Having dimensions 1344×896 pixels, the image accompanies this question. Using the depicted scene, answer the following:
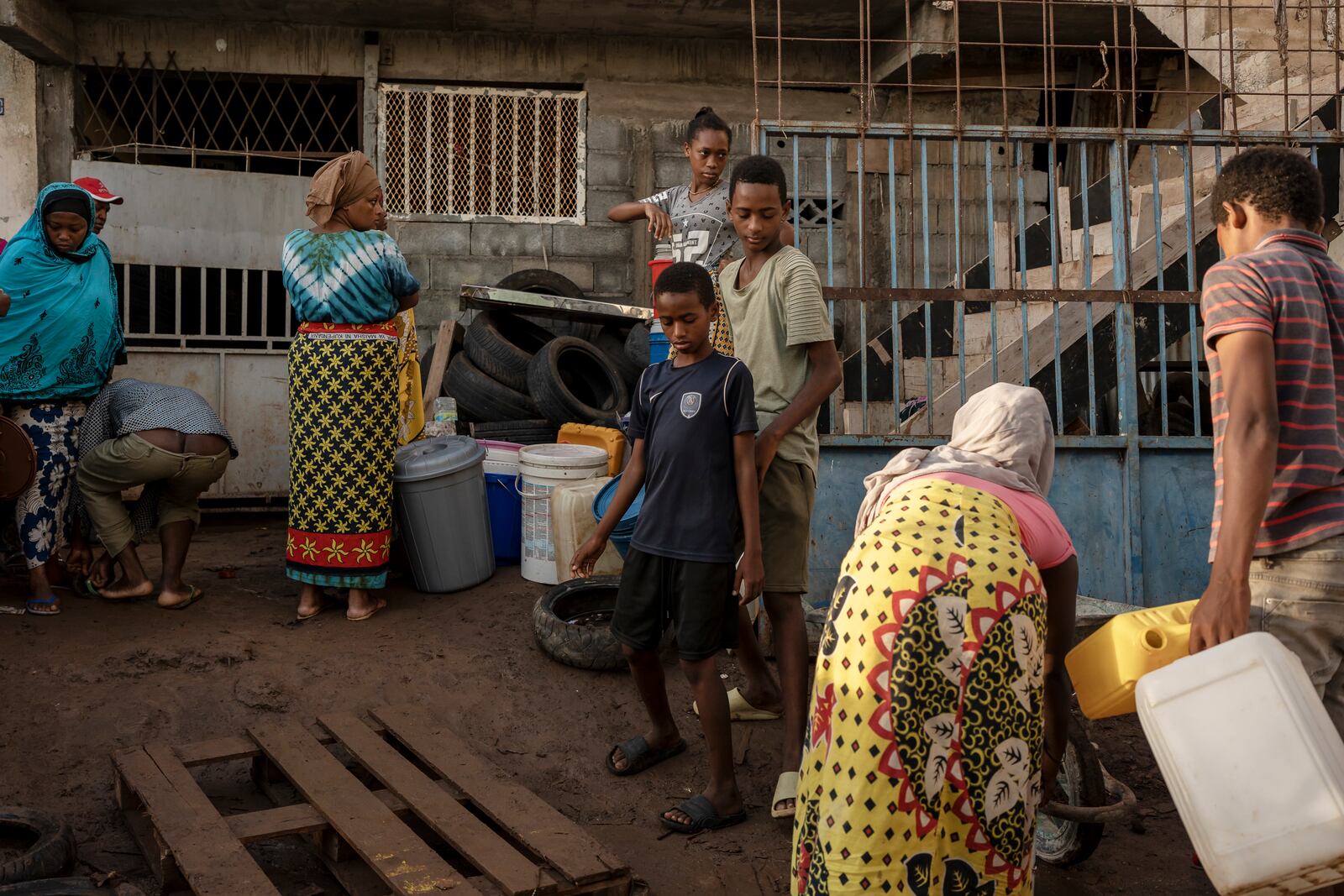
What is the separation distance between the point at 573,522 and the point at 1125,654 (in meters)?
3.44

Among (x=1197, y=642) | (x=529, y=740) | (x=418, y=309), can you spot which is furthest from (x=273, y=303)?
(x=1197, y=642)

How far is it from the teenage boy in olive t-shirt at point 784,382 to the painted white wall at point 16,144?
6250 millimetres

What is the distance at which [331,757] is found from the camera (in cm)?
365

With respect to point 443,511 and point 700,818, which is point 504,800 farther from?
point 443,511

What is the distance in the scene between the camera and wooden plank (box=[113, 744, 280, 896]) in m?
2.82

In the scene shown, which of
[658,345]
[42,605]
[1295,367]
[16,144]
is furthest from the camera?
[16,144]

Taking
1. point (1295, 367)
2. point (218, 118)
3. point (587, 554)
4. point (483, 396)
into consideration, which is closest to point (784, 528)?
point (587, 554)

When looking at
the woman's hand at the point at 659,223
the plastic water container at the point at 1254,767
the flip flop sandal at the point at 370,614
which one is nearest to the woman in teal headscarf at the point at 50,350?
the flip flop sandal at the point at 370,614

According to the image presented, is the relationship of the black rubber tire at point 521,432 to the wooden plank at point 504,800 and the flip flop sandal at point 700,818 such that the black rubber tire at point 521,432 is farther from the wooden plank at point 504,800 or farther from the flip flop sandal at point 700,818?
the flip flop sandal at point 700,818

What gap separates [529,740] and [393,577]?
6.58 ft

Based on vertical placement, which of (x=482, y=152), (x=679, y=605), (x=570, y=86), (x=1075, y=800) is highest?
(x=570, y=86)

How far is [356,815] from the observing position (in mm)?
3230

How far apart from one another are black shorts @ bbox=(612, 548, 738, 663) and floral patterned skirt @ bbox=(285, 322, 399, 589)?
207cm

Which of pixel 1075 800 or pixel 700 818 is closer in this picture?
pixel 1075 800
